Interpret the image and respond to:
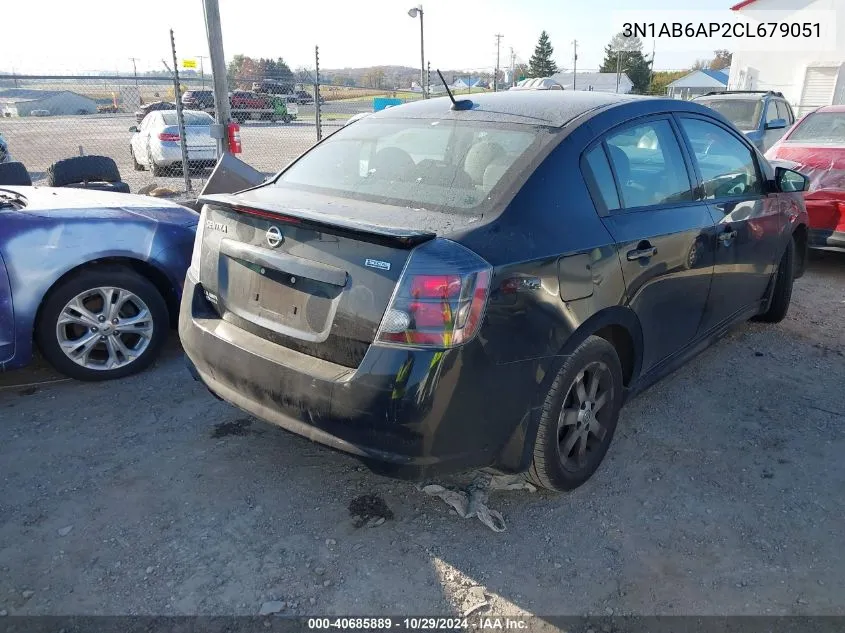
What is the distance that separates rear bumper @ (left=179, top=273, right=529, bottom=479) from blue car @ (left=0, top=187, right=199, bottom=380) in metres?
1.81

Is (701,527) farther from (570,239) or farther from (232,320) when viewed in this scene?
(232,320)

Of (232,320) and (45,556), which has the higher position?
(232,320)

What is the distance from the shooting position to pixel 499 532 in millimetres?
2766

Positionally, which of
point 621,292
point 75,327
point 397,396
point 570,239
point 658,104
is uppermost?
point 658,104

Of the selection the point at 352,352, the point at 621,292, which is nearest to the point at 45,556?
the point at 352,352

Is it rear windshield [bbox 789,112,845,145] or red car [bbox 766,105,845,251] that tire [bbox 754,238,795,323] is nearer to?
red car [bbox 766,105,845,251]

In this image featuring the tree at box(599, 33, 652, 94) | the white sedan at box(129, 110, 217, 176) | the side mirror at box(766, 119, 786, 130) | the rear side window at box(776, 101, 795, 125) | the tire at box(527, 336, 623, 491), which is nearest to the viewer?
the tire at box(527, 336, 623, 491)

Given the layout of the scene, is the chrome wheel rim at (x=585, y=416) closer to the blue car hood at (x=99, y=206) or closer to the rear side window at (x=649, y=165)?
the rear side window at (x=649, y=165)

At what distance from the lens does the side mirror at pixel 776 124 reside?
1089cm

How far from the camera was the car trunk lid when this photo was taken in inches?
92.2

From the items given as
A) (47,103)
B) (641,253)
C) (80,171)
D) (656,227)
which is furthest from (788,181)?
(47,103)

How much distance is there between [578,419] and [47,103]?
1440 inches

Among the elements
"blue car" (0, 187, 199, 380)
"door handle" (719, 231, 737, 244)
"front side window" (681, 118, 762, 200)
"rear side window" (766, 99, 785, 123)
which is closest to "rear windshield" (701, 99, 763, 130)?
"rear side window" (766, 99, 785, 123)

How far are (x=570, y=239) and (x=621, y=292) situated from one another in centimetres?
→ 43
